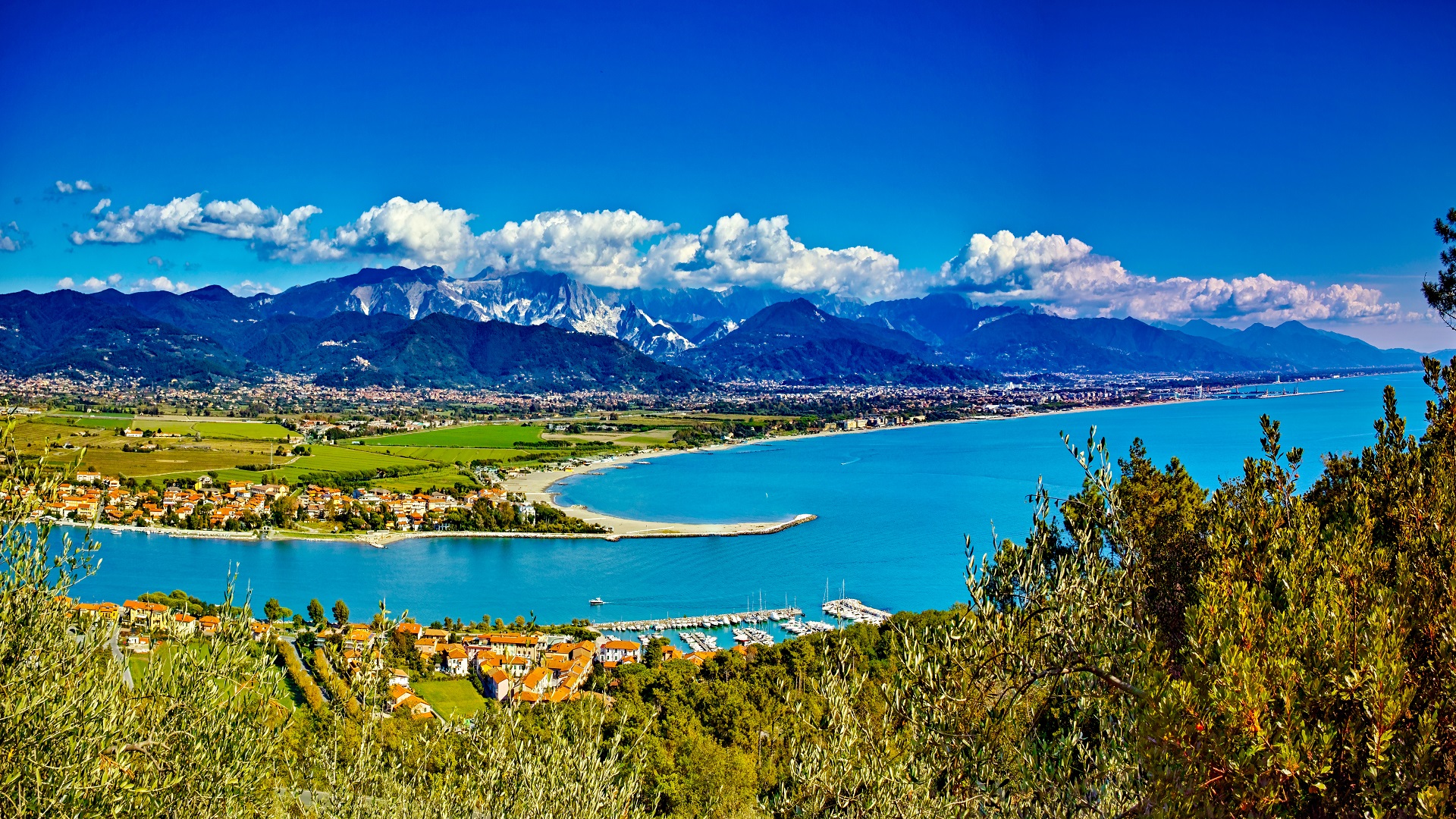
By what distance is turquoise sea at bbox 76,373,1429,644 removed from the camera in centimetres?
2762

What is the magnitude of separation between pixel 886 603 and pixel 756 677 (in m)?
11.4

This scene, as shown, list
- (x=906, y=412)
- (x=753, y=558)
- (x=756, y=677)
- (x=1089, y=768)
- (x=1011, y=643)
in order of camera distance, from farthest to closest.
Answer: (x=906, y=412) < (x=753, y=558) < (x=756, y=677) < (x=1089, y=768) < (x=1011, y=643)

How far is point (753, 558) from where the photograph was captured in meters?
33.3

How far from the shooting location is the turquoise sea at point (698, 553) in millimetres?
27625

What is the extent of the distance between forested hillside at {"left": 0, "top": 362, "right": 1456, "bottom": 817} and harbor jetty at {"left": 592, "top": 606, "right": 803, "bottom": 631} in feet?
63.7

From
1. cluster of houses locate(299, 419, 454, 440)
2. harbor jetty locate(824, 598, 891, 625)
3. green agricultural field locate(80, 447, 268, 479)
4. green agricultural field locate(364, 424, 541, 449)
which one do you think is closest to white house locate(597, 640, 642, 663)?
harbor jetty locate(824, 598, 891, 625)

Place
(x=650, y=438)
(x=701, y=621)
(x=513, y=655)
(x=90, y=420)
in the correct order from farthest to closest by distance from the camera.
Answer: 1. (x=650, y=438)
2. (x=90, y=420)
3. (x=701, y=621)
4. (x=513, y=655)

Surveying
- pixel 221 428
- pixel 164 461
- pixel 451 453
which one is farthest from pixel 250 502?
pixel 221 428

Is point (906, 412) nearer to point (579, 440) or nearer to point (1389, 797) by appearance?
point (579, 440)

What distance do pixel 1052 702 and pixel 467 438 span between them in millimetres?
74491

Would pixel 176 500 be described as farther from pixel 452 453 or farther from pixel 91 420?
pixel 91 420

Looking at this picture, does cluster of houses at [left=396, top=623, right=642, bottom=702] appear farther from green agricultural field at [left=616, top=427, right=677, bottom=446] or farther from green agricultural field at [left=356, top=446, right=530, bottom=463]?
green agricultural field at [left=616, top=427, right=677, bottom=446]

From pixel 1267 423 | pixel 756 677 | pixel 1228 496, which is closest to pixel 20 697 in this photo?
pixel 1267 423

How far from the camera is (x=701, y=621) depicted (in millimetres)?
25125
